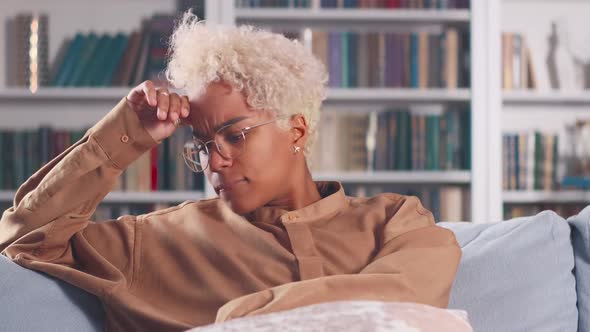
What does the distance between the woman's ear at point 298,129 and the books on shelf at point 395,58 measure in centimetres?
202

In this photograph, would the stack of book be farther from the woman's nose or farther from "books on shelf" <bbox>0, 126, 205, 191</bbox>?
the woman's nose

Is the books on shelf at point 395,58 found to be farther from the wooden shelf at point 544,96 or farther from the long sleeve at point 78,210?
the long sleeve at point 78,210

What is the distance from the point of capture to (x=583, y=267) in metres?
1.45

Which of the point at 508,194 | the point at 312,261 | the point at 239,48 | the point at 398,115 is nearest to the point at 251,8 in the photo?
the point at 398,115

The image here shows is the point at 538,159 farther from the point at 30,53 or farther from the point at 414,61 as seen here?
the point at 30,53

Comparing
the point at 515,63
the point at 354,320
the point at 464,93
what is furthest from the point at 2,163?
the point at 354,320

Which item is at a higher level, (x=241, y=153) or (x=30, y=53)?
(x=30, y=53)

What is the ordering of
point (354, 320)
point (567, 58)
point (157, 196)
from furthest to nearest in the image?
point (567, 58) → point (157, 196) → point (354, 320)

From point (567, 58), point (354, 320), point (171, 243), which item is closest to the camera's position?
point (354, 320)

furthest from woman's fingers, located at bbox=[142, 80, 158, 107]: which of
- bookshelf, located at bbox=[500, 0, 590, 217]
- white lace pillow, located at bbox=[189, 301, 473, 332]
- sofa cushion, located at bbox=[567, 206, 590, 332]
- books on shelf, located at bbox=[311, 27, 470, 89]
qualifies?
bookshelf, located at bbox=[500, 0, 590, 217]

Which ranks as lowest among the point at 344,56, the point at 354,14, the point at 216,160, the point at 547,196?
the point at 547,196

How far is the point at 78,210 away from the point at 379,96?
7.47 feet

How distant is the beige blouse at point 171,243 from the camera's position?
1.40m

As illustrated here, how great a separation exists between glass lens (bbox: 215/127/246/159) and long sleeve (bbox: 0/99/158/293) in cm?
13
